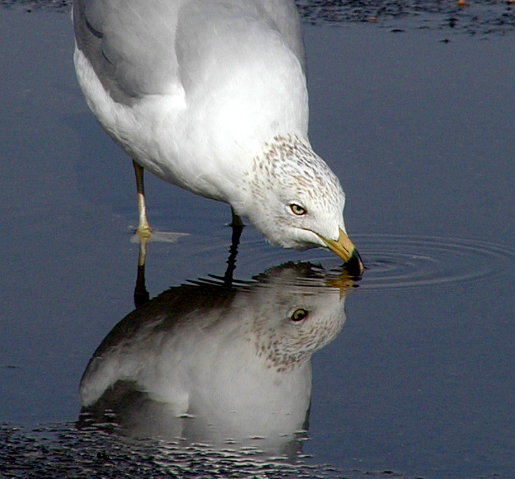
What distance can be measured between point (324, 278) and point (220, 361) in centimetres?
95

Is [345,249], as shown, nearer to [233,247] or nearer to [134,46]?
[233,247]

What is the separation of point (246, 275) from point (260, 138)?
2.02 feet

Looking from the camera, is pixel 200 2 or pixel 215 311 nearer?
pixel 215 311

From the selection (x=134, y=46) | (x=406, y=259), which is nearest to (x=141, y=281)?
(x=134, y=46)

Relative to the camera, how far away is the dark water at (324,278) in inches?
165

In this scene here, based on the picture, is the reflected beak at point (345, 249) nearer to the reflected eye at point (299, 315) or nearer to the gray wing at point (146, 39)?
the reflected eye at point (299, 315)

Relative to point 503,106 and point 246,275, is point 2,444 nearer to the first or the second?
point 246,275

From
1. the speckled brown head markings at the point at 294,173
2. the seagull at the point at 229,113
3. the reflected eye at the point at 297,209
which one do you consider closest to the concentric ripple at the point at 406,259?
the seagull at the point at 229,113

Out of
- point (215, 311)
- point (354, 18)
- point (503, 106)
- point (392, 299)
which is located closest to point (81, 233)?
point (215, 311)

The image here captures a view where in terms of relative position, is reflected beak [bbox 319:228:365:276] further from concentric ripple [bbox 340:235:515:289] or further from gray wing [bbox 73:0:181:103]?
gray wing [bbox 73:0:181:103]

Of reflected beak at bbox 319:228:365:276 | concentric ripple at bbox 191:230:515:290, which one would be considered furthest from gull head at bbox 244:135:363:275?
concentric ripple at bbox 191:230:515:290

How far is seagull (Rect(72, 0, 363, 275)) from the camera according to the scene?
17.7ft

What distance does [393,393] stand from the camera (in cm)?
460

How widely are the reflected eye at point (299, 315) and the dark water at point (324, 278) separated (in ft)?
0.11
